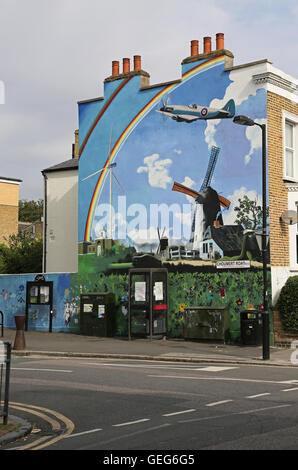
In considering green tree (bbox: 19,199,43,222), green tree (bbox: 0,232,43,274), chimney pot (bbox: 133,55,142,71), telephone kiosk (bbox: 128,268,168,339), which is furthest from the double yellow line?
green tree (bbox: 19,199,43,222)

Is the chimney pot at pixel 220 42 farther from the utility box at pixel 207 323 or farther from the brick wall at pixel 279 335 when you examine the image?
the brick wall at pixel 279 335

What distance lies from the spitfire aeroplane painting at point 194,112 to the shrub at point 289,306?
21.1ft

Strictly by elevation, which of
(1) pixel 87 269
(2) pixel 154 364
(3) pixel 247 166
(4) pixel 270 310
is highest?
(3) pixel 247 166

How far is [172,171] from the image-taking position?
2341 centimetres

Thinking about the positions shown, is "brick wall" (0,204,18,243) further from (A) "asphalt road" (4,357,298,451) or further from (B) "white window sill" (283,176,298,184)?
(A) "asphalt road" (4,357,298,451)

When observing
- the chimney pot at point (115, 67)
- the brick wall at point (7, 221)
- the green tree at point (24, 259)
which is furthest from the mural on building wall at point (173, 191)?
the brick wall at point (7, 221)

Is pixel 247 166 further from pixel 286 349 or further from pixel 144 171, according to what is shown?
pixel 286 349

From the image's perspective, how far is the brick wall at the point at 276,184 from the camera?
68.1 feet

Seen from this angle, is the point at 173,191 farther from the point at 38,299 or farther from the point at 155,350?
the point at 38,299

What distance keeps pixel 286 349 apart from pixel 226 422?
11.3m

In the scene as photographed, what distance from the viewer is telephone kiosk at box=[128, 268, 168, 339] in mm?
22312

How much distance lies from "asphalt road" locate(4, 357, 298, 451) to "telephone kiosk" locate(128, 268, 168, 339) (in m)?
6.24

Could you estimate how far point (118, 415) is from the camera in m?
9.59
